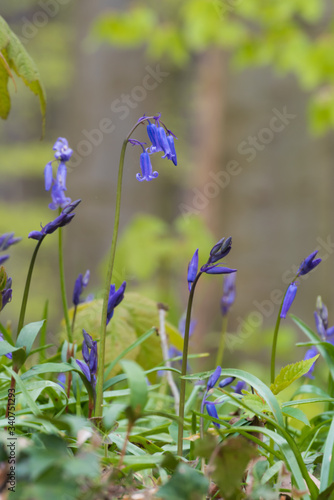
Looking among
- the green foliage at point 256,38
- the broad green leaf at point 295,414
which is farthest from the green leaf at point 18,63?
the green foliage at point 256,38

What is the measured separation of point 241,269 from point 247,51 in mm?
2061

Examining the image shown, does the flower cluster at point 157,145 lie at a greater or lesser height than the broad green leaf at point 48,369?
greater

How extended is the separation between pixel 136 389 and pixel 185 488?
11 centimetres

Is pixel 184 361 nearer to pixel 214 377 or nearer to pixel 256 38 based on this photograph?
pixel 214 377

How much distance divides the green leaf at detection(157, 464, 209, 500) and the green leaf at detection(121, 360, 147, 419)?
0.24 feet

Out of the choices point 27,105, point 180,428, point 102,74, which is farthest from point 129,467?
point 27,105

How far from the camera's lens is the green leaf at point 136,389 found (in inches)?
21.9

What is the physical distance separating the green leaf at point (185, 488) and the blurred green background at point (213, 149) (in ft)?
8.05

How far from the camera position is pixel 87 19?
16.2 feet

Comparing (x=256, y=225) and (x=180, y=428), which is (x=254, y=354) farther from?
(x=180, y=428)

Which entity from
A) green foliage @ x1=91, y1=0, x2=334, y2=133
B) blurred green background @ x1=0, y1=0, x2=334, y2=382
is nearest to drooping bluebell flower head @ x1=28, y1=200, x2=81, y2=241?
blurred green background @ x1=0, y1=0, x2=334, y2=382

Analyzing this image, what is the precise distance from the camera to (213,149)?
545 cm

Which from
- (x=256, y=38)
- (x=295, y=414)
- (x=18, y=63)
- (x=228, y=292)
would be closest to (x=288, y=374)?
(x=295, y=414)

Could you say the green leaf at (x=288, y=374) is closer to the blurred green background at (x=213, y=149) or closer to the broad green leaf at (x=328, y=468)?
the broad green leaf at (x=328, y=468)
